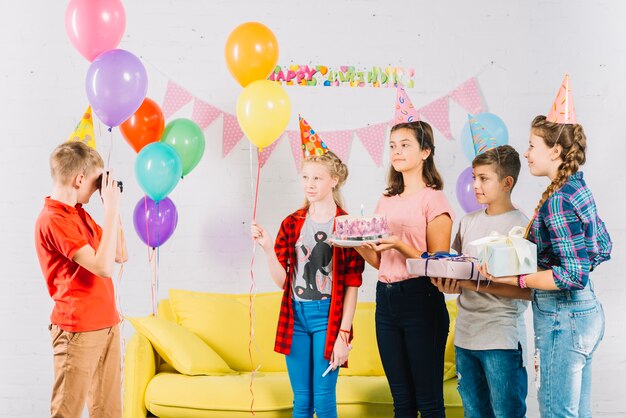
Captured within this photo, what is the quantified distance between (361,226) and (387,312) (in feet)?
1.14

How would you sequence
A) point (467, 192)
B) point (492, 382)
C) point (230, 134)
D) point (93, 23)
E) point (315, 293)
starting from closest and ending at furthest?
point (492, 382), point (315, 293), point (93, 23), point (467, 192), point (230, 134)

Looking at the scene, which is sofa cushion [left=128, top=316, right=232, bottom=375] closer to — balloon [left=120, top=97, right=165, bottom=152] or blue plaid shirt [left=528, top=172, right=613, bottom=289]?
balloon [left=120, top=97, right=165, bottom=152]

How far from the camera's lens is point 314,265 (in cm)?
284

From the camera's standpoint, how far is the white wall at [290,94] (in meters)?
4.05

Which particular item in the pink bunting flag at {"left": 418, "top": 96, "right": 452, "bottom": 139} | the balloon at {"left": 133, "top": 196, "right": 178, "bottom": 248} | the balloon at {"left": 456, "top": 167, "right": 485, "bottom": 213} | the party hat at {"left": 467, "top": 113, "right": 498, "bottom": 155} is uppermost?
the pink bunting flag at {"left": 418, "top": 96, "right": 452, "bottom": 139}

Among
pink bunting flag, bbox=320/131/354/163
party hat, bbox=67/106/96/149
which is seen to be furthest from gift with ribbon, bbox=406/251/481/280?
pink bunting flag, bbox=320/131/354/163

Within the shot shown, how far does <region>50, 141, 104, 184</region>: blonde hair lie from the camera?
2668 millimetres

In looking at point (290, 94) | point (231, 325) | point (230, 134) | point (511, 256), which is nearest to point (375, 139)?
point (290, 94)

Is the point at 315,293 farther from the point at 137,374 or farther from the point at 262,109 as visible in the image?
the point at 137,374

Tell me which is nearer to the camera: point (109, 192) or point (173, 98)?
point (109, 192)

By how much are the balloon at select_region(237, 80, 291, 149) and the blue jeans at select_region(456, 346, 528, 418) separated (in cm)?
125

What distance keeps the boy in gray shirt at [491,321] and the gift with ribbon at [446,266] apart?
2.1 inches

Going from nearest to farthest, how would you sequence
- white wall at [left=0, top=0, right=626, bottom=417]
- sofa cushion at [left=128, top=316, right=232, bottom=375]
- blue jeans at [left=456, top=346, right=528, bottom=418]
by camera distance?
blue jeans at [left=456, top=346, right=528, bottom=418] < sofa cushion at [left=128, top=316, right=232, bottom=375] < white wall at [left=0, top=0, right=626, bottom=417]

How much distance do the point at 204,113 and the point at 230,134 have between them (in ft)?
0.66
